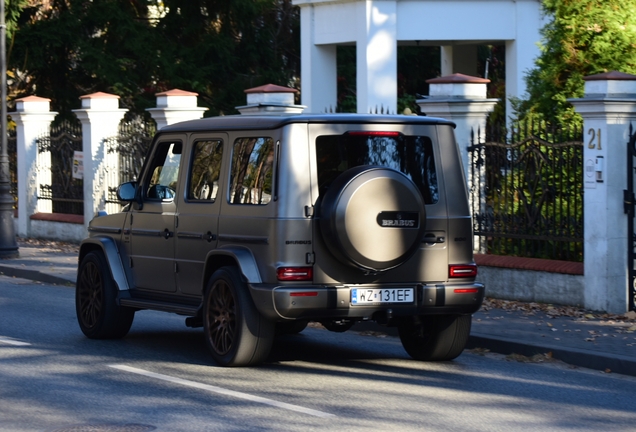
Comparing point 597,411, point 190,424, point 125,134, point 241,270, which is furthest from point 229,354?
point 125,134

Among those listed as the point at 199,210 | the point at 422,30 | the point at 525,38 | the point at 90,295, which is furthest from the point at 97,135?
the point at 199,210

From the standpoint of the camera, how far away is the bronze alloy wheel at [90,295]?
11.2 meters

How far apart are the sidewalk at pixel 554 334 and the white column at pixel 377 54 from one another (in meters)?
8.43

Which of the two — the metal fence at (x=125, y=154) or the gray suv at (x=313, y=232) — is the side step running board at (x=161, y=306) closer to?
the gray suv at (x=313, y=232)

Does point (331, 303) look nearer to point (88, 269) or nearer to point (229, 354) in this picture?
point (229, 354)

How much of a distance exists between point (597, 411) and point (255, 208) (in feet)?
9.90

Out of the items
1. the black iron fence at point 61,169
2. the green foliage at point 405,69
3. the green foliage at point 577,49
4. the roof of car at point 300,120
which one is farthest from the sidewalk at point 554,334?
the green foliage at point 405,69

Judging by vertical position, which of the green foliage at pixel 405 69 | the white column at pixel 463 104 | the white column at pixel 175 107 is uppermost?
the green foliage at pixel 405 69

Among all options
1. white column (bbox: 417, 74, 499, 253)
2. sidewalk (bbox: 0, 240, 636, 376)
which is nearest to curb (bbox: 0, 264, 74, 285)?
white column (bbox: 417, 74, 499, 253)

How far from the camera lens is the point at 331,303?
911cm

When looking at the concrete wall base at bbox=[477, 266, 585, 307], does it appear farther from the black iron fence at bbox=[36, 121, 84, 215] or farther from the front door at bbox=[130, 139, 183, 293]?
the black iron fence at bbox=[36, 121, 84, 215]

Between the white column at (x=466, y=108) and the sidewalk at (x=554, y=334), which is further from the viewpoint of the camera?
the white column at (x=466, y=108)

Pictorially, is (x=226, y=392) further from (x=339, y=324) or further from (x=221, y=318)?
(x=339, y=324)

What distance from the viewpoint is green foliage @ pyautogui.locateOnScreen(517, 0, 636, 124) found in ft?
46.4
